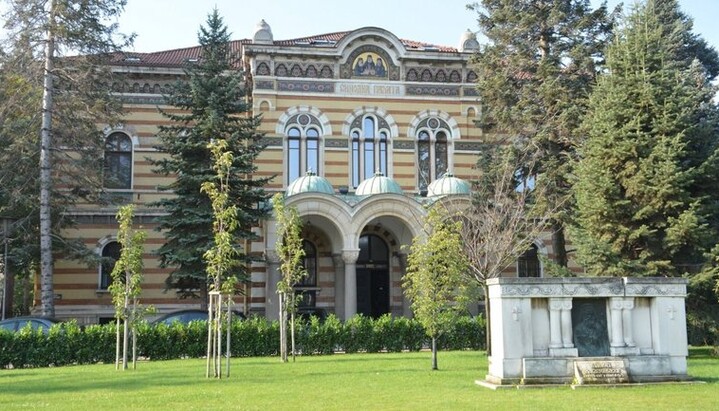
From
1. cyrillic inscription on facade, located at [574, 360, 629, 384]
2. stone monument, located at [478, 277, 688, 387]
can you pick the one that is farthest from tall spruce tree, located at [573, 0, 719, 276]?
cyrillic inscription on facade, located at [574, 360, 629, 384]

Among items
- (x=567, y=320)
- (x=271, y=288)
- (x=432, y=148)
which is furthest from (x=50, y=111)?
(x=567, y=320)

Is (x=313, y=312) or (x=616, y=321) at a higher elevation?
(x=313, y=312)

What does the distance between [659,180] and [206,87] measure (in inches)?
592

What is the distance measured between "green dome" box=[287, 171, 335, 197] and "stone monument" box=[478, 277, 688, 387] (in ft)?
48.9

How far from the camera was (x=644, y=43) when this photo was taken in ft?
73.3

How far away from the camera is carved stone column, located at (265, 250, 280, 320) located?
28.8 metres

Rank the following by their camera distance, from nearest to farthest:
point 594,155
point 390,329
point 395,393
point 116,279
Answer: point 395,393
point 116,279
point 594,155
point 390,329

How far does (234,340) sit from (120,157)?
13.2 metres

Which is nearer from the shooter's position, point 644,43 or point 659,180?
point 659,180

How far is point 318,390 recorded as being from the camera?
1404 cm

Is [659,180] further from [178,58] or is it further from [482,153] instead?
[178,58]

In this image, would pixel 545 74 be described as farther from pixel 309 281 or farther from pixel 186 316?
pixel 186 316

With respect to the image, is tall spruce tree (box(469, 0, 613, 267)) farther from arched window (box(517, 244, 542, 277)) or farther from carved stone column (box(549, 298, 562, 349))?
carved stone column (box(549, 298, 562, 349))

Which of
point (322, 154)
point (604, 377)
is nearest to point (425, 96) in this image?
point (322, 154)
